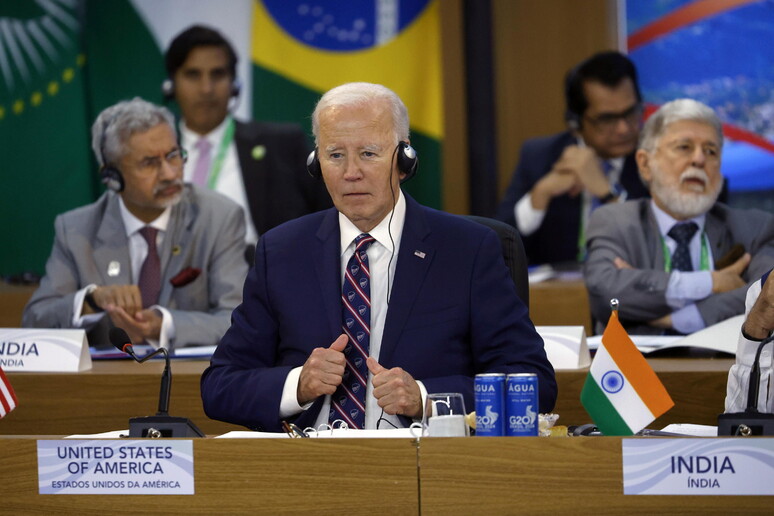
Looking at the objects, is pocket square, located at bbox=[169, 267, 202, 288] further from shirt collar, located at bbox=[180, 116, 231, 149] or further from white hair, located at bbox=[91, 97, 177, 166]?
shirt collar, located at bbox=[180, 116, 231, 149]

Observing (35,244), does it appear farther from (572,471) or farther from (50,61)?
(572,471)

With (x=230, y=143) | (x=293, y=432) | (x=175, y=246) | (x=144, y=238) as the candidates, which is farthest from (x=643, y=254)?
(x=230, y=143)

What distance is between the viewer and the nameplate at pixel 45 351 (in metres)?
3.22

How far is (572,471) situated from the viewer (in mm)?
1853

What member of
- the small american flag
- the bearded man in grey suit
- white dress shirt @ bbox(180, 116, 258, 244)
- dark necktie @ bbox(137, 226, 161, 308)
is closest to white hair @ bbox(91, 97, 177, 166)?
the bearded man in grey suit

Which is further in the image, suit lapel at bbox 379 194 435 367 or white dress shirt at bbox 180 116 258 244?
white dress shirt at bbox 180 116 258 244

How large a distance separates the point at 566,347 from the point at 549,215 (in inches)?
89.3

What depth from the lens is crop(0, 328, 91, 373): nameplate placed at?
322 centimetres

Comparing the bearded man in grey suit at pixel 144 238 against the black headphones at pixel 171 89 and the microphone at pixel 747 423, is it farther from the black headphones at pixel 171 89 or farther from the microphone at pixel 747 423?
the microphone at pixel 747 423

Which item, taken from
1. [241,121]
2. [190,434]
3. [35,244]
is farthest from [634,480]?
[35,244]

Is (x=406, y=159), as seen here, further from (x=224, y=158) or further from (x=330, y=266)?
(x=224, y=158)

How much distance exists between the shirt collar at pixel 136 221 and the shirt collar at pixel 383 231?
144 cm

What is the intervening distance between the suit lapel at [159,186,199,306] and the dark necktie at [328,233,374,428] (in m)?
1.41

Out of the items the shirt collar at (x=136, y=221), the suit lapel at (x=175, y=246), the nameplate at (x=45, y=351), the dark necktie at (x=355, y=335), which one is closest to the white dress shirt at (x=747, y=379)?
the dark necktie at (x=355, y=335)
